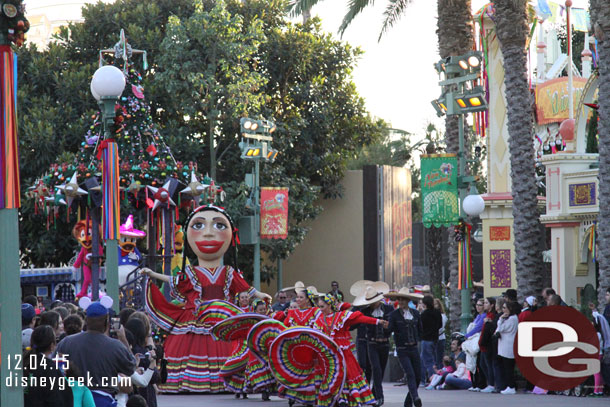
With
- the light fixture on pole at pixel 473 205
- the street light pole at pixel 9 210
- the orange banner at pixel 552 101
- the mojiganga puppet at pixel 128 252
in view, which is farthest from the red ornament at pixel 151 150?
the orange banner at pixel 552 101

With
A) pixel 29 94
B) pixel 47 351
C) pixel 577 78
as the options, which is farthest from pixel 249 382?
pixel 577 78

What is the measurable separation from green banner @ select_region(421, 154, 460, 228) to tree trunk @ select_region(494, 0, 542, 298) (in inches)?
52.1

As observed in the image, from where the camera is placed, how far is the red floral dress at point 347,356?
15.0 metres

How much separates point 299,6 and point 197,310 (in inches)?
461

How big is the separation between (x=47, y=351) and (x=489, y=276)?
23.1 m

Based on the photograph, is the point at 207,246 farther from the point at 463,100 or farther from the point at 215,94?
the point at 215,94

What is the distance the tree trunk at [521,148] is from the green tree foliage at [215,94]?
12.0 m

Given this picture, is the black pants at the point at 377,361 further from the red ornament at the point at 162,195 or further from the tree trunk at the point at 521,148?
the tree trunk at the point at 521,148

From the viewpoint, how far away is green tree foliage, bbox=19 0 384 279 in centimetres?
3281

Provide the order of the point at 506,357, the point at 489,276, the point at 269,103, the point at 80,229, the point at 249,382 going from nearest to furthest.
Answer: the point at 249,382 < the point at 506,357 < the point at 80,229 < the point at 489,276 < the point at 269,103

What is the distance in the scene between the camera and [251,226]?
26.5 meters

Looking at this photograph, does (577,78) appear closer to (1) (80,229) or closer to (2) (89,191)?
(1) (80,229)

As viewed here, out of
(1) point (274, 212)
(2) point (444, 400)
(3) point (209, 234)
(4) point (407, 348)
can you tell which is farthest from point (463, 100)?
(1) point (274, 212)

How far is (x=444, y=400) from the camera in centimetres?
1705
